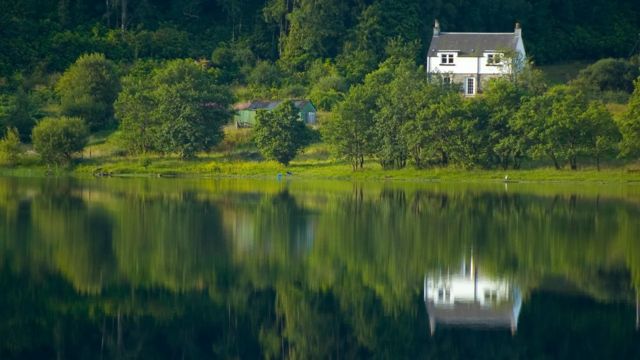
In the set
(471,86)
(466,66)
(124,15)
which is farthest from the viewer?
(124,15)

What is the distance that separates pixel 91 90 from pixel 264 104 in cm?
1256

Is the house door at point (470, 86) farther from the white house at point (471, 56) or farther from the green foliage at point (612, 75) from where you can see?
the green foliage at point (612, 75)

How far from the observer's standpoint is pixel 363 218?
4422 centimetres

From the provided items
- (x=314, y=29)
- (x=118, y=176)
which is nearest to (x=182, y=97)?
(x=118, y=176)

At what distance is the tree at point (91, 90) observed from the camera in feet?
268

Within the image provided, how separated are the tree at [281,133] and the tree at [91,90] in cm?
1460

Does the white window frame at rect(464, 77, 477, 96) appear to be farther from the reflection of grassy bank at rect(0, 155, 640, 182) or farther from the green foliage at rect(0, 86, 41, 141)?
the green foliage at rect(0, 86, 41, 141)

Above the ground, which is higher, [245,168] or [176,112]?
[176,112]

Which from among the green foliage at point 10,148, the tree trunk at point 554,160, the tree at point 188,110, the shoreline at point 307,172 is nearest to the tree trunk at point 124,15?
the tree at point 188,110

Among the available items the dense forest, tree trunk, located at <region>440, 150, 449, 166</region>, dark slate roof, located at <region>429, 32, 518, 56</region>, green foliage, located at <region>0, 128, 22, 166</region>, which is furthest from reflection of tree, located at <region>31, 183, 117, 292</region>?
dark slate roof, located at <region>429, 32, 518, 56</region>

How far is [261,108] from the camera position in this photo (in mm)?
81688

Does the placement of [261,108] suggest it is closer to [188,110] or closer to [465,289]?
[188,110]

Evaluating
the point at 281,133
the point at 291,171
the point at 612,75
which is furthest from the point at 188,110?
the point at 612,75

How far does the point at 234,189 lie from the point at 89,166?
19.3 metres
